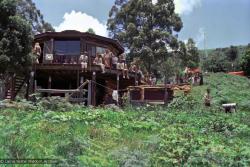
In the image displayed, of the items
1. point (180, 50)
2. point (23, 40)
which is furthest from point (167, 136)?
point (180, 50)

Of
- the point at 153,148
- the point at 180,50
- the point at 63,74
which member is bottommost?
the point at 153,148

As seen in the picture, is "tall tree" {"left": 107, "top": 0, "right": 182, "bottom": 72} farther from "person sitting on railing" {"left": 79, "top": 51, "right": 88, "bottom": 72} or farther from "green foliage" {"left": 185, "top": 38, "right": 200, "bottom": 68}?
"person sitting on railing" {"left": 79, "top": 51, "right": 88, "bottom": 72}

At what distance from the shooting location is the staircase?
3042 cm

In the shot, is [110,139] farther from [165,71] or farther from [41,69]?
[165,71]

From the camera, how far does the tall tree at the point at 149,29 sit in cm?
5166

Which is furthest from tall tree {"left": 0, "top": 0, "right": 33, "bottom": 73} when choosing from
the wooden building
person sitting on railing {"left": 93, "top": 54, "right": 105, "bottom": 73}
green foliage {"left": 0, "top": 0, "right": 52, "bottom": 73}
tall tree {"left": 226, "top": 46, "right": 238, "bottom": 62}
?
tall tree {"left": 226, "top": 46, "right": 238, "bottom": 62}

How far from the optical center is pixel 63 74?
1268 inches

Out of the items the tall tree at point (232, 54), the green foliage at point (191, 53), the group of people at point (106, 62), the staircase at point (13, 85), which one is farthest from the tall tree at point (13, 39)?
the tall tree at point (232, 54)

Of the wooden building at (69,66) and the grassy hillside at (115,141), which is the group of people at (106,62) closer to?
the wooden building at (69,66)

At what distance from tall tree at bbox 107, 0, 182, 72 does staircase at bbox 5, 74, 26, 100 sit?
19.9m

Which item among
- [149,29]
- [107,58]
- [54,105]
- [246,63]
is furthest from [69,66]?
[246,63]

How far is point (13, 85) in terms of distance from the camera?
101 feet

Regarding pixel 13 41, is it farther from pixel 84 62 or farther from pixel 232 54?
pixel 232 54

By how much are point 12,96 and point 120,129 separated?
1835cm
